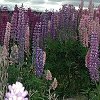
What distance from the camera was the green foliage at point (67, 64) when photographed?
34.6ft

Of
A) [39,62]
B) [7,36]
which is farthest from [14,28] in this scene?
[39,62]

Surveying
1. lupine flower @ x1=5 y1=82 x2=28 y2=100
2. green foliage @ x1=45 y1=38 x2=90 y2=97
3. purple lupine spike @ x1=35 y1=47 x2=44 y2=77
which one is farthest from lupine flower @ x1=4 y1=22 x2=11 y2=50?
lupine flower @ x1=5 y1=82 x2=28 y2=100

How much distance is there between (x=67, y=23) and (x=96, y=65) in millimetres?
3105

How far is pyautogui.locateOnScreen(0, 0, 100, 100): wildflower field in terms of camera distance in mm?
8664

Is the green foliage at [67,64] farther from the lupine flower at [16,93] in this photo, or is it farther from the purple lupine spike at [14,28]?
the lupine flower at [16,93]

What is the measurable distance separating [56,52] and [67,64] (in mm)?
412

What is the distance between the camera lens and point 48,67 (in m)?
10.3

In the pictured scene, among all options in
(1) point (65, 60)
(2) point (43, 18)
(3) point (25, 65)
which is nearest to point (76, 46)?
(1) point (65, 60)

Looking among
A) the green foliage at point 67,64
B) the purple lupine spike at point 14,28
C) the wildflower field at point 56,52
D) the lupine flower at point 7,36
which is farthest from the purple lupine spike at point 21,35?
the green foliage at point 67,64

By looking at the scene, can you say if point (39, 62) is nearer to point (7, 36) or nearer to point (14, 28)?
point (7, 36)

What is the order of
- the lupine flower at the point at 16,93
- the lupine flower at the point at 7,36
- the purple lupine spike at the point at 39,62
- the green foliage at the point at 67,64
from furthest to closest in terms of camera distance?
the green foliage at the point at 67,64, the lupine flower at the point at 7,36, the purple lupine spike at the point at 39,62, the lupine flower at the point at 16,93

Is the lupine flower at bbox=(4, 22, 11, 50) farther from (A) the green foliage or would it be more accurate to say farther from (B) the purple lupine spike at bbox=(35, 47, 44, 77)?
(B) the purple lupine spike at bbox=(35, 47, 44, 77)

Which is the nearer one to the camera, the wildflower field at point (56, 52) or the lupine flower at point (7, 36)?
the wildflower field at point (56, 52)

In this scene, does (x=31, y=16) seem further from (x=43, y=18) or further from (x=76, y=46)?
(x=76, y=46)
